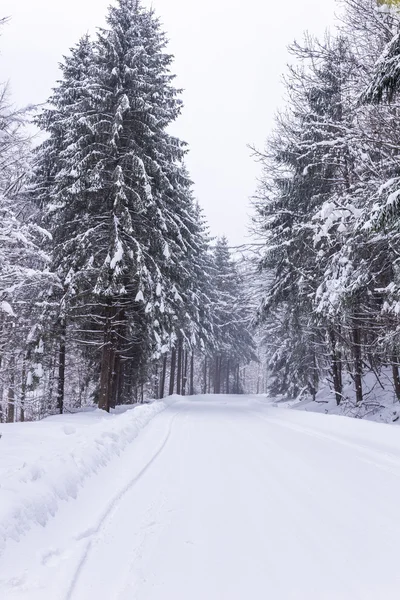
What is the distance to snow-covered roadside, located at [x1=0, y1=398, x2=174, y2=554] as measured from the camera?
145 inches

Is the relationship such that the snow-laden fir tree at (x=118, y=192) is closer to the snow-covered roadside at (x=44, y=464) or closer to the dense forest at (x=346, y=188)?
the dense forest at (x=346, y=188)

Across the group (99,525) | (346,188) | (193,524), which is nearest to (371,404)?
(346,188)

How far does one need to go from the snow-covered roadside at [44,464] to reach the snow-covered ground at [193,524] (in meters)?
0.02

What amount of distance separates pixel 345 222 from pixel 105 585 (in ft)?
30.4

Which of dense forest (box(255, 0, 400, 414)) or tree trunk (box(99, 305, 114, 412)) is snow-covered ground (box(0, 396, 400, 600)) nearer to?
dense forest (box(255, 0, 400, 414))

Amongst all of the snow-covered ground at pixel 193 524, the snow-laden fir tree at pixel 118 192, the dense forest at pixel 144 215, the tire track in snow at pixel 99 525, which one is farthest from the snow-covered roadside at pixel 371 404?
the tire track in snow at pixel 99 525

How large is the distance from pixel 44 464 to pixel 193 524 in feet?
6.96

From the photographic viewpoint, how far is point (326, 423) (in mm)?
11805

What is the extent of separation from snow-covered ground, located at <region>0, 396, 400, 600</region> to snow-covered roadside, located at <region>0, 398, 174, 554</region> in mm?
19

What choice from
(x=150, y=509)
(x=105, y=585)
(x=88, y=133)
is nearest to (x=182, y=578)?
(x=105, y=585)

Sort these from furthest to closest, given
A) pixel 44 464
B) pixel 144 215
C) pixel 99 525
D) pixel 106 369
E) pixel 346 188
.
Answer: pixel 144 215 < pixel 106 369 < pixel 346 188 < pixel 44 464 < pixel 99 525

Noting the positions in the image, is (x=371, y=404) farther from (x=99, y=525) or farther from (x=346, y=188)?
(x=99, y=525)

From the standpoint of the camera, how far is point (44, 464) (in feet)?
16.4

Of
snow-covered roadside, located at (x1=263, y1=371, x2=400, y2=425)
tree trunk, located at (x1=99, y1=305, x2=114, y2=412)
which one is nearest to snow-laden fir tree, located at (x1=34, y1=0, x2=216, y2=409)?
tree trunk, located at (x1=99, y1=305, x2=114, y2=412)
